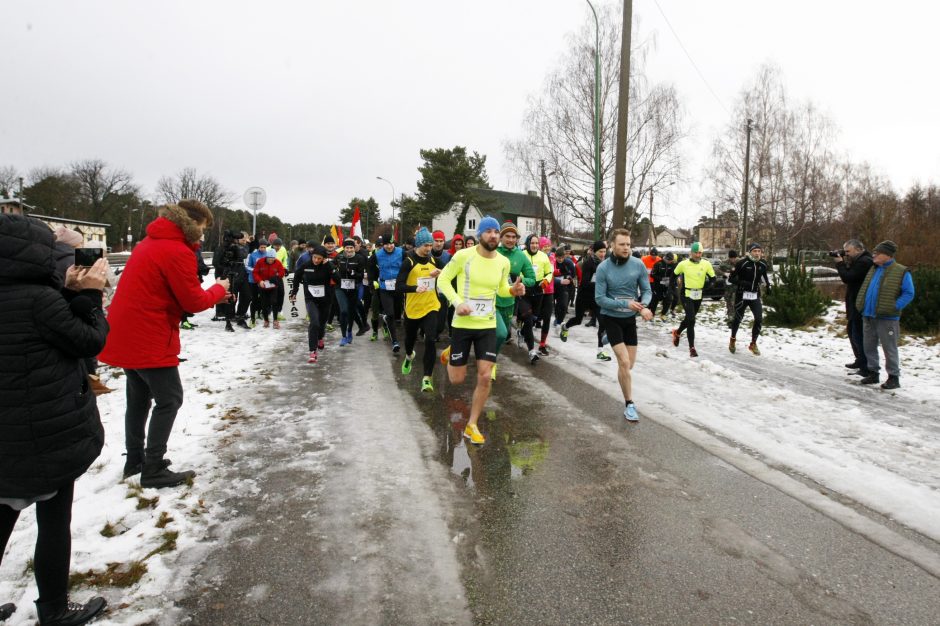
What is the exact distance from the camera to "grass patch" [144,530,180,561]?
298cm

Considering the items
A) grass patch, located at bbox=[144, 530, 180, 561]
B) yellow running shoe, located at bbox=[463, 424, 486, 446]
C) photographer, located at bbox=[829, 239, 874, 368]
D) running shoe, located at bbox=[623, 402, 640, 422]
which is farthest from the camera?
photographer, located at bbox=[829, 239, 874, 368]

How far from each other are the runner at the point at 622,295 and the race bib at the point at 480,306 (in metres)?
1.49

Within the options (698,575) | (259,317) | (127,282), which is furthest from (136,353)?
(259,317)

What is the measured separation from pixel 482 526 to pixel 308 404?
329 centimetres

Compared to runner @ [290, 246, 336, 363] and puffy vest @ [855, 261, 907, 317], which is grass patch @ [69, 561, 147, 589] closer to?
runner @ [290, 246, 336, 363]

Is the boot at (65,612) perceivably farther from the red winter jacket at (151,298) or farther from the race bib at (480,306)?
the race bib at (480,306)

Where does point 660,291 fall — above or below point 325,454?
above

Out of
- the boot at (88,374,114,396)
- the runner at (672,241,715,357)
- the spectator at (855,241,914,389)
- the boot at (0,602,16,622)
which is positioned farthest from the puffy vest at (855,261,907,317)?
the boot at (88,374,114,396)

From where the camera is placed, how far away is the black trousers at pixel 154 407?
146 inches

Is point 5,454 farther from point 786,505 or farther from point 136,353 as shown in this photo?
point 786,505

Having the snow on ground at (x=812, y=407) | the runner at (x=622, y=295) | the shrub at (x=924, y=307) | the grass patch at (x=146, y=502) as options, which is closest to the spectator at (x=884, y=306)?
the snow on ground at (x=812, y=407)

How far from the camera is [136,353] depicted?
3.61m

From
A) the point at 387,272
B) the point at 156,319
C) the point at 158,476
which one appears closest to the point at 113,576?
the point at 158,476

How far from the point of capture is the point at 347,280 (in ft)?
32.3
